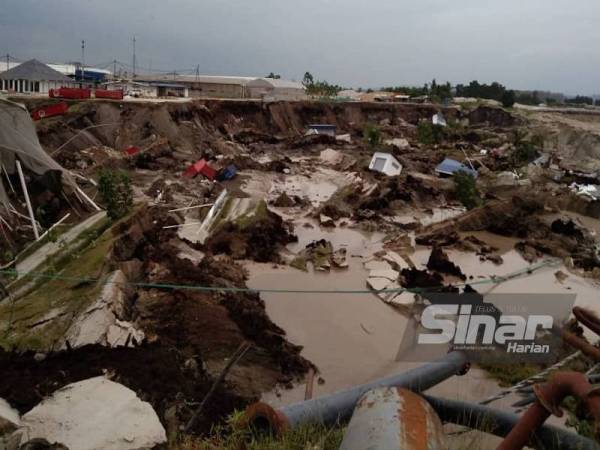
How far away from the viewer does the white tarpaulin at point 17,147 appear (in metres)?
10.2

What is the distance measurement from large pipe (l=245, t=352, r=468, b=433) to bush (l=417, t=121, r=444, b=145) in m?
33.9

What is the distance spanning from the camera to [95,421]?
4.11 m

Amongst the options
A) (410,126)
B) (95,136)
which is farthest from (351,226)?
(410,126)

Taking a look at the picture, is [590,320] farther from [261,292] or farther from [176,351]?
[261,292]

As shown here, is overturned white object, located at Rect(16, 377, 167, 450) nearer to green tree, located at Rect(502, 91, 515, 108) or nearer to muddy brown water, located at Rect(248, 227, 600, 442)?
muddy brown water, located at Rect(248, 227, 600, 442)

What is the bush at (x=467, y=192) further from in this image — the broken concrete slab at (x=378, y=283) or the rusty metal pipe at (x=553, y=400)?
the rusty metal pipe at (x=553, y=400)

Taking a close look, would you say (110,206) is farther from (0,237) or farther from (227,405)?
Answer: (227,405)

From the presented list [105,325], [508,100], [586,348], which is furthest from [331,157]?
[508,100]

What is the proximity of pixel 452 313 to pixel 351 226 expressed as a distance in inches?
341

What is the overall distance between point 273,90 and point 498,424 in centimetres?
5199

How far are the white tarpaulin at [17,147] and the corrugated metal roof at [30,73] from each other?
25180mm

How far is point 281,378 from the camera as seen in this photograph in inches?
290

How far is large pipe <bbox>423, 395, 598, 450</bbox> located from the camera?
232cm

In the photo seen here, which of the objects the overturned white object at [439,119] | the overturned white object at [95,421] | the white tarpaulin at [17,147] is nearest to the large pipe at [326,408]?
the overturned white object at [95,421]
